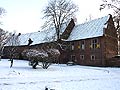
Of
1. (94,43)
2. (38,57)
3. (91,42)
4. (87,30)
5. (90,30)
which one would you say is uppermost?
(87,30)

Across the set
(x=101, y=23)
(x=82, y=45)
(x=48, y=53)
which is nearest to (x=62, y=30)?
(x=82, y=45)

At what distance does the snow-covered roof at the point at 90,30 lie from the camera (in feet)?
149

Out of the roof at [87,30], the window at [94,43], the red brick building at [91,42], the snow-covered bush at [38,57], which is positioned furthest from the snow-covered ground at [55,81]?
the roof at [87,30]

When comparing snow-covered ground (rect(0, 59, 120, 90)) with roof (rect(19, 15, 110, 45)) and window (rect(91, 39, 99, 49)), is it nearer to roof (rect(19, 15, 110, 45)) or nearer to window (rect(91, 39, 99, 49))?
window (rect(91, 39, 99, 49))

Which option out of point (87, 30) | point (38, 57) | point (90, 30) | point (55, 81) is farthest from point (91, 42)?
point (55, 81)

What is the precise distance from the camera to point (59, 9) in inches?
2080

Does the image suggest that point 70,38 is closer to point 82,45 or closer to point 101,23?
point 82,45

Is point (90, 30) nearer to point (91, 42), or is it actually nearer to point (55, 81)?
point (91, 42)

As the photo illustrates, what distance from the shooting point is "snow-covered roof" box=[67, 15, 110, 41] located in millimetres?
45444

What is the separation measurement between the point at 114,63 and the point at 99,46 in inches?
200

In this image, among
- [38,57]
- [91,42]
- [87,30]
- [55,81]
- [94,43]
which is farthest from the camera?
[87,30]

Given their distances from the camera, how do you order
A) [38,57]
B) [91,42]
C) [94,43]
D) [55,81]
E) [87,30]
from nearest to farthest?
[55,81], [38,57], [94,43], [91,42], [87,30]

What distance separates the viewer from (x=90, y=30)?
48500 millimetres

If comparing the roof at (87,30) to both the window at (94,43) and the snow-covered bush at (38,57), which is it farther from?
the snow-covered bush at (38,57)
